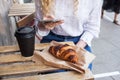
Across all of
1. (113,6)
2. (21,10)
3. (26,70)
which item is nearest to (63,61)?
(26,70)

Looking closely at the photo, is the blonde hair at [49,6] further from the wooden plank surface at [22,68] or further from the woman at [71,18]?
the wooden plank surface at [22,68]

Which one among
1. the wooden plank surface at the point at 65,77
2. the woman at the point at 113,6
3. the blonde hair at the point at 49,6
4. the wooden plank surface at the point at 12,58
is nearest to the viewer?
the wooden plank surface at the point at 65,77

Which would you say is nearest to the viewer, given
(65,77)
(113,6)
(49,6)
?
(65,77)

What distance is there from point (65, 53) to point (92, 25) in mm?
365

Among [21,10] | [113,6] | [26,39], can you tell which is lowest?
[113,6]

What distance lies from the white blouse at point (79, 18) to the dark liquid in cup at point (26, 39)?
0.77 feet

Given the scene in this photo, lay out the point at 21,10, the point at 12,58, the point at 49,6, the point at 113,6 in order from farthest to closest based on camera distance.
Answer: the point at 113,6 → the point at 21,10 → the point at 49,6 → the point at 12,58

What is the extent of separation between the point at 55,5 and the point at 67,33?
0.17 metres

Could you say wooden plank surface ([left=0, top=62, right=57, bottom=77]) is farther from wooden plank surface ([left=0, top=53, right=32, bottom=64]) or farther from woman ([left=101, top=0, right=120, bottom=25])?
woman ([left=101, top=0, right=120, bottom=25])

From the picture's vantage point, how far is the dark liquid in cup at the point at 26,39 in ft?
2.65

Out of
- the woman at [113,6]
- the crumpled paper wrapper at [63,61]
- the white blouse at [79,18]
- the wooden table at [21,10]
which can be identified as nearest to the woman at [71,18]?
the white blouse at [79,18]

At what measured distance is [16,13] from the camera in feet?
6.03

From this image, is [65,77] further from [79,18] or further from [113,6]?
[113,6]

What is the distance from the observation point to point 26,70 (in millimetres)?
801
